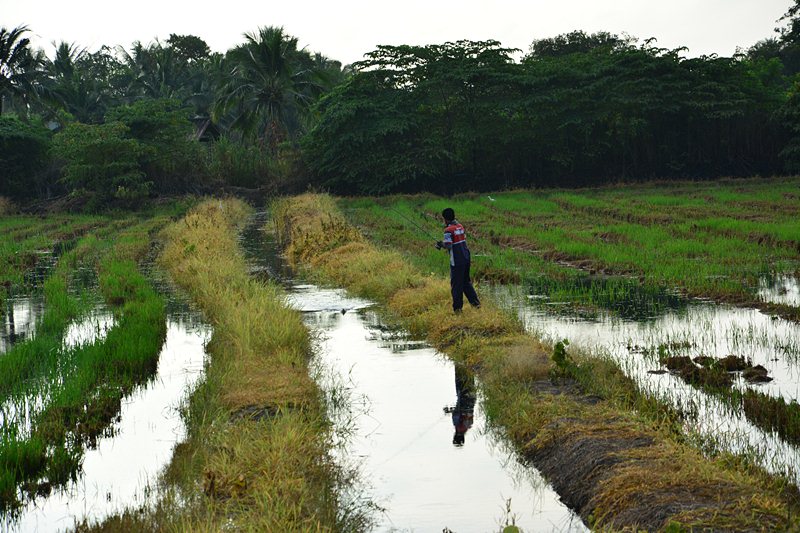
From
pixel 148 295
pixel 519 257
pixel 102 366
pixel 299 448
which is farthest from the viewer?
pixel 519 257

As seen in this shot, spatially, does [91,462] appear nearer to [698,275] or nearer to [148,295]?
[148,295]

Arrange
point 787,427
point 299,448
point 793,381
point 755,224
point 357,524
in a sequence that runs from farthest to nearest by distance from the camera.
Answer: point 755,224 < point 793,381 < point 787,427 < point 299,448 < point 357,524

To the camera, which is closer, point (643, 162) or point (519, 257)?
point (519, 257)

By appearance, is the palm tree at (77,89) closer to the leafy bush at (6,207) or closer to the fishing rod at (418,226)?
the leafy bush at (6,207)

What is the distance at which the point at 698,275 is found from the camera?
534 inches

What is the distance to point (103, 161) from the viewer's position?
A: 1302 inches

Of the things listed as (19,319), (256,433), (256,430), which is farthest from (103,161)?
(256,433)

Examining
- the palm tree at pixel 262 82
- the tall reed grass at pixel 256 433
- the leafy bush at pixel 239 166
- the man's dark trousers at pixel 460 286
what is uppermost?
the palm tree at pixel 262 82

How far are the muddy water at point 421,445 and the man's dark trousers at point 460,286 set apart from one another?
2.24 feet

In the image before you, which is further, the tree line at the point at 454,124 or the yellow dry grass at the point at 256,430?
the tree line at the point at 454,124

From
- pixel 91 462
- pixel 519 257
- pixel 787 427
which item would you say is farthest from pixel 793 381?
pixel 519 257

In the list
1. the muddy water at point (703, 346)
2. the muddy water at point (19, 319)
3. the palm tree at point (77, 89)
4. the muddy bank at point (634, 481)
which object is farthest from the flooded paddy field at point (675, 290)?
Answer: the palm tree at point (77, 89)

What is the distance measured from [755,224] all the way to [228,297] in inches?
450

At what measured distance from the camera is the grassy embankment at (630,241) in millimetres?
13016
